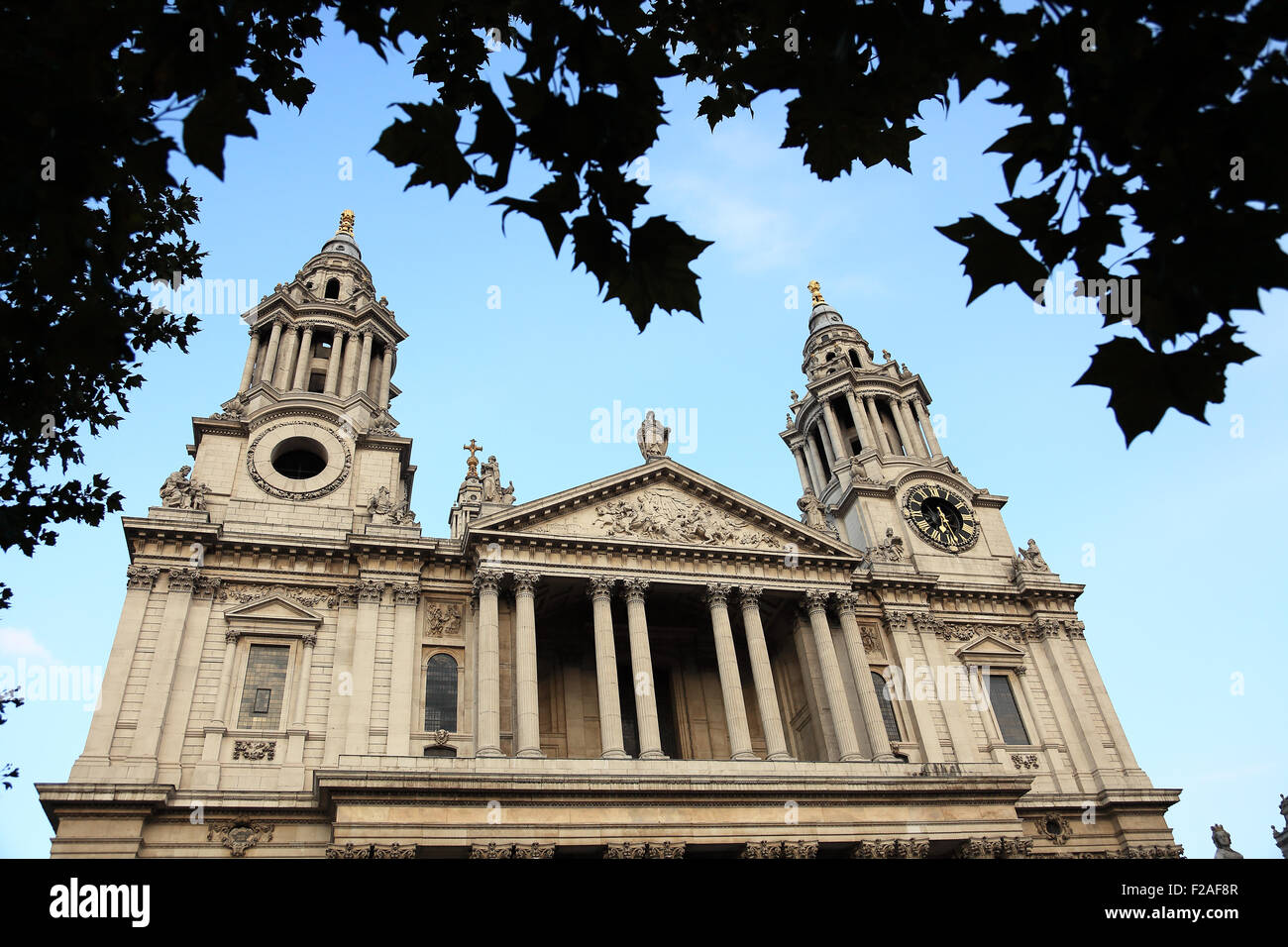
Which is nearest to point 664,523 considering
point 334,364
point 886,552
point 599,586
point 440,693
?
point 599,586

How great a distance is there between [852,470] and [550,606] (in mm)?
15465

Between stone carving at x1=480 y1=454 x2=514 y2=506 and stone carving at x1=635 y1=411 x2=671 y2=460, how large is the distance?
5.15 meters

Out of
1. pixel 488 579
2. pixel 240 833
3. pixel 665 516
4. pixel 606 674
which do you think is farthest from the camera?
pixel 665 516

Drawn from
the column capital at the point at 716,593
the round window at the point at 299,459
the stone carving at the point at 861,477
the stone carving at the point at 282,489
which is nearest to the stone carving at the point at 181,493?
the stone carving at the point at 282,489

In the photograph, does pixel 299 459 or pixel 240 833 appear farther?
pixel 299 459

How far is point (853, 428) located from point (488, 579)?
2183cm

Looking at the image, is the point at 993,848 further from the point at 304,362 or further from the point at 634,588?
the point at 304,362

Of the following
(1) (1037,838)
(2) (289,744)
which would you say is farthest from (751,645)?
(2) (289,744)

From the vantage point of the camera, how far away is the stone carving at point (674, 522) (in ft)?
103

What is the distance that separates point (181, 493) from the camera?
3019cm

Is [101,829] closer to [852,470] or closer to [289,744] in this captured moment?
[289,744]

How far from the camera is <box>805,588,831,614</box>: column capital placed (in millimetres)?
31969

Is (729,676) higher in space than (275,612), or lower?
lower
